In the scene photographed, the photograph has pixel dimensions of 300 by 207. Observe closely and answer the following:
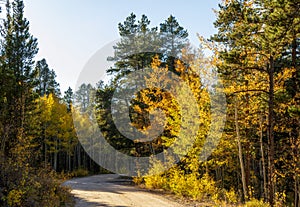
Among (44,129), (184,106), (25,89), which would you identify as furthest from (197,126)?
(44,129)

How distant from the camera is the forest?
10297 mm

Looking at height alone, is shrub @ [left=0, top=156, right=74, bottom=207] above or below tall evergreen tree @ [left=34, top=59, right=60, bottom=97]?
below

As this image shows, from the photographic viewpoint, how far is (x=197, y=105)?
1502 centimetres

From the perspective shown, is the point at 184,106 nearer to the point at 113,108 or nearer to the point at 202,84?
the point at 202,84

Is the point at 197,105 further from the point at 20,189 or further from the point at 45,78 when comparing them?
the point at 45,78

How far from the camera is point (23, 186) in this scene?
33.0ft

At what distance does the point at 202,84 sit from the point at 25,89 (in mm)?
11580

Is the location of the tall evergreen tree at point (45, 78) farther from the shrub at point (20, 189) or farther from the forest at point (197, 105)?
the shrub at point (20, 189)

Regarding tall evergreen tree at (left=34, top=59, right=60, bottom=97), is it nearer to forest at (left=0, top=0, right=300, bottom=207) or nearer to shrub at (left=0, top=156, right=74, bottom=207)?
forest at (left=0, top=0, right=300, bottom=207)

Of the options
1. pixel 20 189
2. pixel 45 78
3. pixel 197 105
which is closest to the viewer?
pixel 20 189

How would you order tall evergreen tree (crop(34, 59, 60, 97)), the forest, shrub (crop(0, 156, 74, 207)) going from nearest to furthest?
1. shrub (crop(0, 156, 74, 207))
2. the forest
3. tall evergreen tree (crop(34, 59, 60, 97))

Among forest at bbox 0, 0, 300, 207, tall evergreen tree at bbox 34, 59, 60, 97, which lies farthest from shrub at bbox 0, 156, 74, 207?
tall evergreen tree at bbox 34, 59, 60, 97

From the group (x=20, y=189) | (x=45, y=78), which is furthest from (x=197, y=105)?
(x=45, y=78)

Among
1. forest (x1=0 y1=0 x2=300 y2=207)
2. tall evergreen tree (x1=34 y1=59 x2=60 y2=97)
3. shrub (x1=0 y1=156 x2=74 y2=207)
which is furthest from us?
tall evergreen tree (x1=34 y1=59 x2=60 y2=97)
